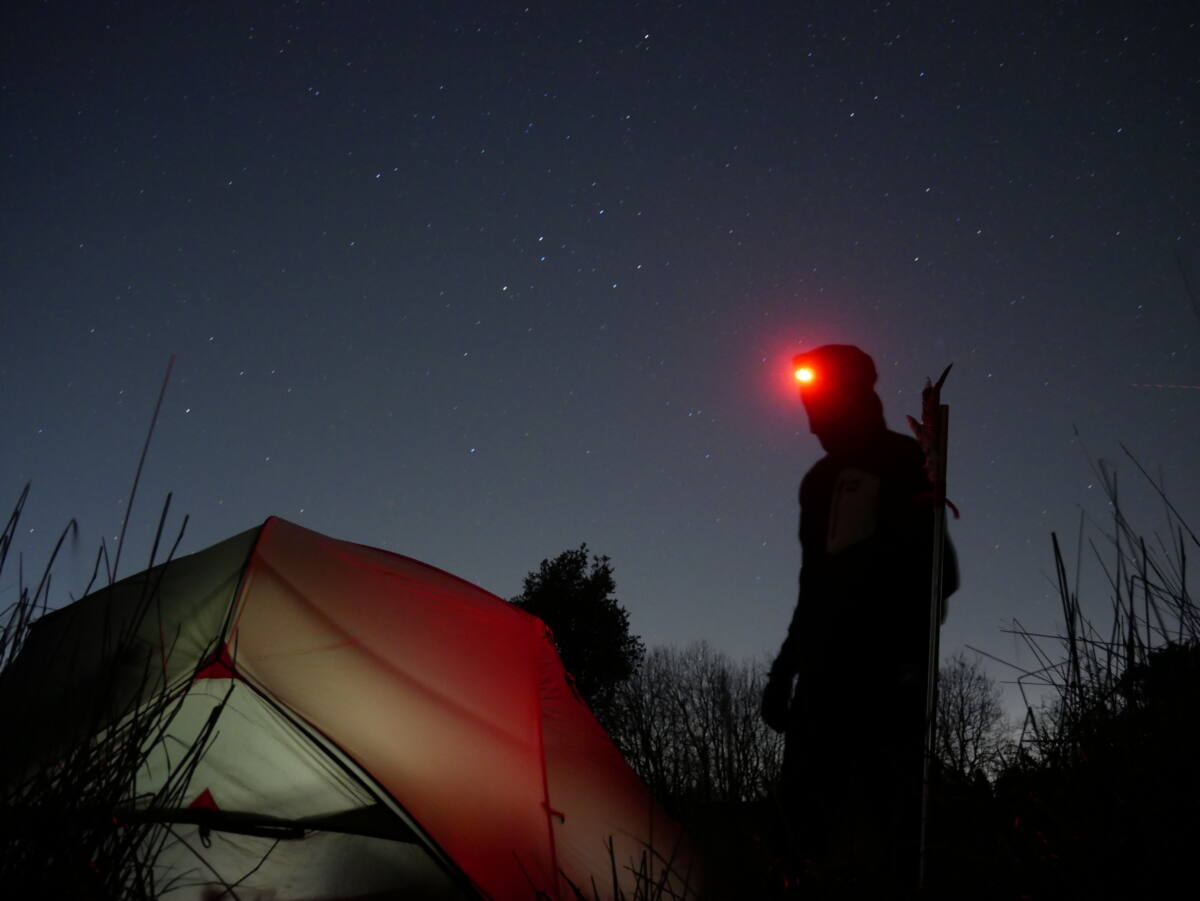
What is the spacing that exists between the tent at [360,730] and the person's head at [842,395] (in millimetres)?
1515

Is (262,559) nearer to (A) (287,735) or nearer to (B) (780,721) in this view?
(A) (287,735)

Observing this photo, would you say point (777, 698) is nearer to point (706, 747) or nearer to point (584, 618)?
point (706, 747)

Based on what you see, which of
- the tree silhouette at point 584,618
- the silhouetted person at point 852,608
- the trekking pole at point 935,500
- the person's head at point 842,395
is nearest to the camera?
the trekking pole at point 935,500

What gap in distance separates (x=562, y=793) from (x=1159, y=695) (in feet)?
6.37

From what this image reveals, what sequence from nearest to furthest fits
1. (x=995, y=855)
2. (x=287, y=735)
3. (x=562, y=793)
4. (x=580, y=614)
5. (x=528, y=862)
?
(x=995, y=855) < (x=528, y=862) < (x=562, y=793) < (x=287, y=735) < (x=580, y=614)

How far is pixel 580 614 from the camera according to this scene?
20.7 metres

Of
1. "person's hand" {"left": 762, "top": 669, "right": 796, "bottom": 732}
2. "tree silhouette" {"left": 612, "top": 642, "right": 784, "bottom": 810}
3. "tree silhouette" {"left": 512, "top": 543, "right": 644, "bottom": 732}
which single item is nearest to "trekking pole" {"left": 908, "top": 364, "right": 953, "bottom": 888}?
"tree silhouette" {"left": 612, "top": 642, "right": 784, "bottom": 810}

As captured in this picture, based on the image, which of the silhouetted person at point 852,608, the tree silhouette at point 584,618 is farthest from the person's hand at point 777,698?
the tree silhouette at point 584,618

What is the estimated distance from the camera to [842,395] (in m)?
3.06

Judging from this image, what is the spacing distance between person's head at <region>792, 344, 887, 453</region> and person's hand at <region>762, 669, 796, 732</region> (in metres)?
0.91

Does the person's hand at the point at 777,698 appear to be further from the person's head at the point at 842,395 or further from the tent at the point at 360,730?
the person's head at the point at 842,395

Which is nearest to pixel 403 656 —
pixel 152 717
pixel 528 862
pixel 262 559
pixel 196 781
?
pixel 262 559

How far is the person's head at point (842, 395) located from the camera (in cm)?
302

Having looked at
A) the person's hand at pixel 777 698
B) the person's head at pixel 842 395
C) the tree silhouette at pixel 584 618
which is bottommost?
the person's hand at pixel 777 698
